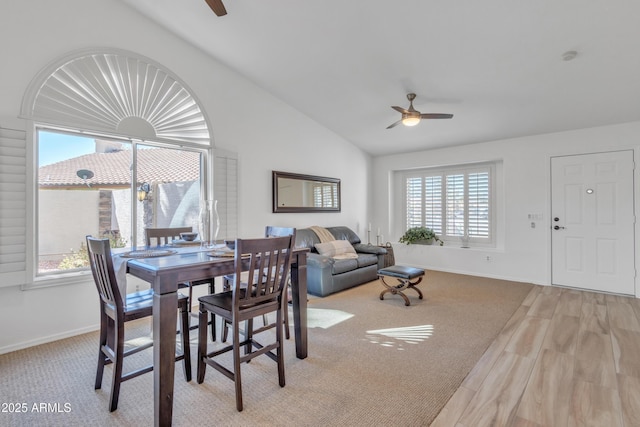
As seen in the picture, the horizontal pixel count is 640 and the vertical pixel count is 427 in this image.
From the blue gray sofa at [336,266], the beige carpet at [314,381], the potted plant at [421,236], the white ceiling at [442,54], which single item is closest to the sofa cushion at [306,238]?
the blue gray sofa at [336,266]

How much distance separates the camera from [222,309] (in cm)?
204

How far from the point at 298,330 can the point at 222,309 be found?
2.44ft

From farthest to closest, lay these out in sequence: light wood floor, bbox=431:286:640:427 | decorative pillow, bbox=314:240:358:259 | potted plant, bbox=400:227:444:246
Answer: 1. potted plant, bbox=400:227:444:246
2. decorative pillow, bbox=314:240:358:259
3. light wood floor, bbox=431:286:640:427

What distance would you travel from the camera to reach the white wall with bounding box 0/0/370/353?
2.73 meters

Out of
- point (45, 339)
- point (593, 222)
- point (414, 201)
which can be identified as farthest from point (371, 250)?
point (45, 339)

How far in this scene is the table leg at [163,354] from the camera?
5.55 ft

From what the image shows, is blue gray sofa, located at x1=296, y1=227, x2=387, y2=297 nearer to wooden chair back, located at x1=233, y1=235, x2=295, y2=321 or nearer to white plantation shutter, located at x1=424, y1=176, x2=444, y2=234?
white plantation shutter, located at x1=424, y1=176, x2=444, y2=234

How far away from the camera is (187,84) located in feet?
12.6

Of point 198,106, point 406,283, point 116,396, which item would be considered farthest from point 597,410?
point 198,106

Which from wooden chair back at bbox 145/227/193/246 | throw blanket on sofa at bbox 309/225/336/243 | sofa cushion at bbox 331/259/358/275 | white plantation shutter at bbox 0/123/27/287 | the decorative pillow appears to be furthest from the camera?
throw blanket on sofa at bbox 309/225/336/243

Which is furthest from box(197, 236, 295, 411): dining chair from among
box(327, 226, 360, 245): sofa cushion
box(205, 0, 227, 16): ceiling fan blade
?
box(327, 226, 360, 245): sofa cushion

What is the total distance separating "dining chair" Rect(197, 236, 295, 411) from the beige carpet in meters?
0.17

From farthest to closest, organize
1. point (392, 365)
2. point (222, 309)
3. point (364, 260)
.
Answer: point (364, 260) < point (392, 365) < point (222, 309)

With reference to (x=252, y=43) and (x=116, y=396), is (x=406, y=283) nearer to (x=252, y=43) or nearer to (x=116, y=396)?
(x=116, y=396)
